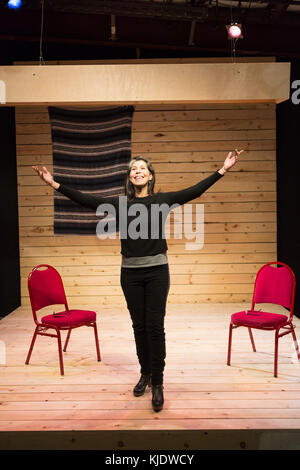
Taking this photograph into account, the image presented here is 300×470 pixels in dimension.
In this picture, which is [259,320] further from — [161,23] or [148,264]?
[161,23]

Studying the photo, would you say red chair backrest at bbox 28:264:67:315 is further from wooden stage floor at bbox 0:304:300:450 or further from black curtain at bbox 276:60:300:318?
black curtain at bbox 276:60:300:318

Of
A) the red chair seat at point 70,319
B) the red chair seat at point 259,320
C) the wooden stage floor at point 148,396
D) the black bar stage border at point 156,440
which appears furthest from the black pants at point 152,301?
the red chair seat at point 259,320

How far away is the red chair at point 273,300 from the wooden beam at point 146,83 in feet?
5.02

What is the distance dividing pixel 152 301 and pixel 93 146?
3.08 metres

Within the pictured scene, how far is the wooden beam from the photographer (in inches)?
149

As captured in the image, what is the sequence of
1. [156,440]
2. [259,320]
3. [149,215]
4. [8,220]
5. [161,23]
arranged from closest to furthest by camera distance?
[156,440]
[149,215]
[259,320]
[161,23]
[8,220]

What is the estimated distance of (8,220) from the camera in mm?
5344

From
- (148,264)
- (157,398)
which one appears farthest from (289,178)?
(157,398)

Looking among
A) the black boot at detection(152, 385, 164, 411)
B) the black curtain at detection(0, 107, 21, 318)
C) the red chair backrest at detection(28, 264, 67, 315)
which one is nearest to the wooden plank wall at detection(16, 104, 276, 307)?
the black curtain at detection(0, 107, 21, 318)

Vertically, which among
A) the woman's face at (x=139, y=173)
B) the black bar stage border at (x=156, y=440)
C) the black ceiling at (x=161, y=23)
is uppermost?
the black ceiling at (x=161, y=23)

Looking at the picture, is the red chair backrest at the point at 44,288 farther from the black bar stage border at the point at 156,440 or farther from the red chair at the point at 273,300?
the red chair at the point at 273,300

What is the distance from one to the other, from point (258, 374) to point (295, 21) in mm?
3560

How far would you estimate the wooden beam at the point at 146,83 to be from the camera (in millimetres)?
3783
